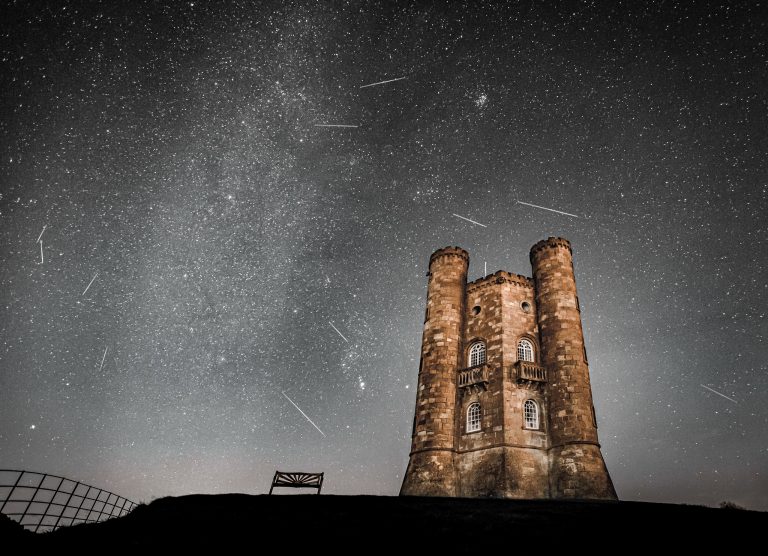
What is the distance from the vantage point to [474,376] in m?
26.3

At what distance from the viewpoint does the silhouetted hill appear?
29.5 feet

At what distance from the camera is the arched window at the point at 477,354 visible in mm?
27598

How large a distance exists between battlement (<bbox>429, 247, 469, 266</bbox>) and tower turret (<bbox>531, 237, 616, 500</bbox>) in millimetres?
4793

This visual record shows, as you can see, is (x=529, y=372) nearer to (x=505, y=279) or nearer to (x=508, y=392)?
(x=508, y=392)

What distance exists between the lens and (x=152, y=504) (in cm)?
1452

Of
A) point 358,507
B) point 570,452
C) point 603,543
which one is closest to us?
point 603,543

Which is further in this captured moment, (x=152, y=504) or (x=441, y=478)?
(x=441, y=478)

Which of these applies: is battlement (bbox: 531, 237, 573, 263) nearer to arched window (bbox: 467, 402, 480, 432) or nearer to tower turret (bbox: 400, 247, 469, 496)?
tower turret (bbox: 400, 247, 469, 496)

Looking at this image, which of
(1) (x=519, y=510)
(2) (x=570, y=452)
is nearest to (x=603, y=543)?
(1) (x=519, y=510)

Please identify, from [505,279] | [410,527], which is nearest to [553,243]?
[505,279]

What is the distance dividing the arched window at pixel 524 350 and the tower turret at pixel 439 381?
3.78 m

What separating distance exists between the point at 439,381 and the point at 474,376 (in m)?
2.14

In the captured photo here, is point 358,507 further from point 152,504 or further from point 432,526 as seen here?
point 152,504

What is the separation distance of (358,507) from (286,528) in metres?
3.01
